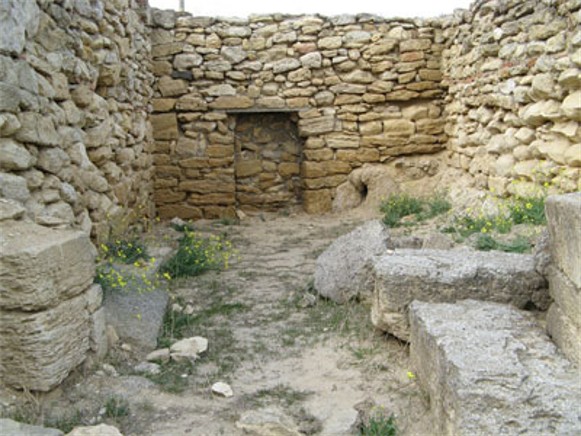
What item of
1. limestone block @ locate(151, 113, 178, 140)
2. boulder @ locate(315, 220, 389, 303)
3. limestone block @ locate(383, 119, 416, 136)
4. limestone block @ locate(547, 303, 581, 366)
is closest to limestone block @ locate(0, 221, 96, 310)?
boulder @ locate(315, 220, 389, 303)

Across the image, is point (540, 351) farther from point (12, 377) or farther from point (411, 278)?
point (12, 377)

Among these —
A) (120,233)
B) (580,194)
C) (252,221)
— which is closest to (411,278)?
(580,194)

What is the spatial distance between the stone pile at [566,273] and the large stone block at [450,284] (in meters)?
0.33

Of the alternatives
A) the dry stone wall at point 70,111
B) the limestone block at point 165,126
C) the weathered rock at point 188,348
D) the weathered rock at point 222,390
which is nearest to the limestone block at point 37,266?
the dry stone wall at point 70,111

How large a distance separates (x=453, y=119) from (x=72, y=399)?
252 inches

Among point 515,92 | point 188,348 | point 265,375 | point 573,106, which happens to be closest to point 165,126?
point 515,92

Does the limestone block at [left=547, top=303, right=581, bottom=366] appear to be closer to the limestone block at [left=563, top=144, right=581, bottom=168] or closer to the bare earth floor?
the bare earth floor

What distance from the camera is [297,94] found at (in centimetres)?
805

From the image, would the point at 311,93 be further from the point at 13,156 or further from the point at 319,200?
the point at 13,156

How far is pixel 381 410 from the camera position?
2740mm

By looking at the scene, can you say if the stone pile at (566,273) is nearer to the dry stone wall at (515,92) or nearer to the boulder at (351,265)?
the boulder at (351,265)

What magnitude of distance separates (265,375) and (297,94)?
5539 millimetres

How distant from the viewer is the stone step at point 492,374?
206 centimetres

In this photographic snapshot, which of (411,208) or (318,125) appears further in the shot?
(318,125)
